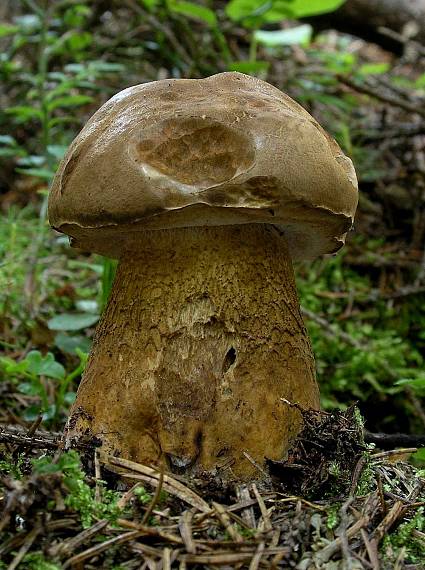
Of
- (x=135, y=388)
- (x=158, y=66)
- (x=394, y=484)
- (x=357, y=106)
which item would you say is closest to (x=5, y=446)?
(x=135, y=388)

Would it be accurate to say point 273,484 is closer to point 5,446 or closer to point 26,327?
point 5,446

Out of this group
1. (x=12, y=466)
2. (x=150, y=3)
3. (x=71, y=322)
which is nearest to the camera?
(x=12, y=466)

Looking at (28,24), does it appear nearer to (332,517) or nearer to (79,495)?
(79,495)

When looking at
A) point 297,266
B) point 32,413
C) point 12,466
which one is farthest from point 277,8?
point 12,466

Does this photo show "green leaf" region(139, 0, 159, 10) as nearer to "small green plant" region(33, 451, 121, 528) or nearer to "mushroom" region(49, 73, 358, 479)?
"mushroom" region(49, 73, 358, 479)

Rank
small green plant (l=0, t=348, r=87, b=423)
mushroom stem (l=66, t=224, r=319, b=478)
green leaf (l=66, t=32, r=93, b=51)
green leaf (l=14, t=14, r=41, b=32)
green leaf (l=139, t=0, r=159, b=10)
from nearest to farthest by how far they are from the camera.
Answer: mushroom stem (l=66, t=224, r=319, b=478) < small green plant (l=0, t=348, r=87, b=423) < green leaf (l=139, t=0, r=159, b=10) < green leaf (l=14, t=14, r=41, b=32) < green leaf (l=66, t=32, r=93, b=51)

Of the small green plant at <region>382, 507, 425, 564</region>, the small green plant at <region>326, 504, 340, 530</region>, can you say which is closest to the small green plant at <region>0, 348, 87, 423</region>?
the small green plant at <region>326, 504, 340, 530</region>

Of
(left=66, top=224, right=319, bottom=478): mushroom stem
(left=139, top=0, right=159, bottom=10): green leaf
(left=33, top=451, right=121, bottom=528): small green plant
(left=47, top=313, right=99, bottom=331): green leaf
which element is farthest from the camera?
(left=139, top=0, right=159, bottom=10): green leaf
